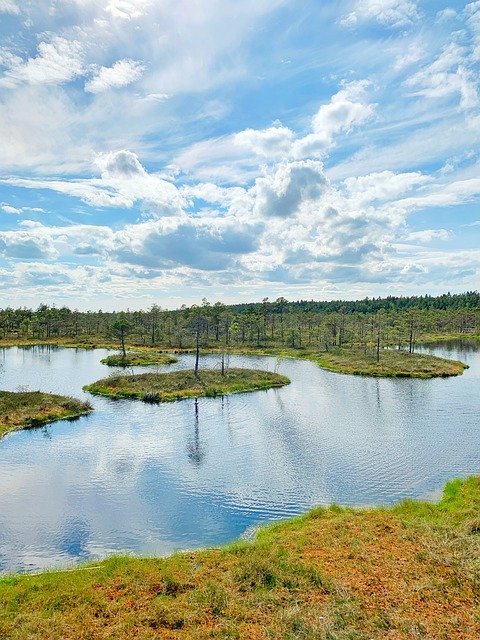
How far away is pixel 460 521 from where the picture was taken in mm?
29125

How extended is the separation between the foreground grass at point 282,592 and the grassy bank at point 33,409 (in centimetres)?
3708

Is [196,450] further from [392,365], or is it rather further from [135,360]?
[135,360]

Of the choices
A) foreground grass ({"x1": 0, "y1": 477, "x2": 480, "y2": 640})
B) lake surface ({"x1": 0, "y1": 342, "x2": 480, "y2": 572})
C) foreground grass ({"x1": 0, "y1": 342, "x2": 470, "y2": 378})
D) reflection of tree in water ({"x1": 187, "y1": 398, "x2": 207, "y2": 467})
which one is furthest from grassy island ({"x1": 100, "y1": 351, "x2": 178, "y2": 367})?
foreground grass ({"x1": 0, "y1": 477, "x2": 480, "y2": 640})

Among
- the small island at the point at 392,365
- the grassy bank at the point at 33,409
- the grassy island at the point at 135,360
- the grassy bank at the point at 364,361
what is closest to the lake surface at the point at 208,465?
the grassy bank at the point at 33,409

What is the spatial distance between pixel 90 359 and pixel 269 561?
11097 cm

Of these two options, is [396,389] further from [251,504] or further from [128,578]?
[128,578]

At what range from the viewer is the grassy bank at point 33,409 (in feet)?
193

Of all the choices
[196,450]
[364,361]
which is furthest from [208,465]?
[364,361]

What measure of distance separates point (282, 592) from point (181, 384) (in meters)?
61.8

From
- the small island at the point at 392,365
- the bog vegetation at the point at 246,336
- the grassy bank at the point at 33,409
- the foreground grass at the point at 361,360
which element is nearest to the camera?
the grassy bank at the point at 33,409

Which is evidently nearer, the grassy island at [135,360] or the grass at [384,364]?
the grass at [384,364]

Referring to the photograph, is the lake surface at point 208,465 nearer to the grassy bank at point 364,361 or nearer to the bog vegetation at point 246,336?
the grassy bank at point 364,361

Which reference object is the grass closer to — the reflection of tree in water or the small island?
the small island

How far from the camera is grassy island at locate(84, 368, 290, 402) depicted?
254 feet
